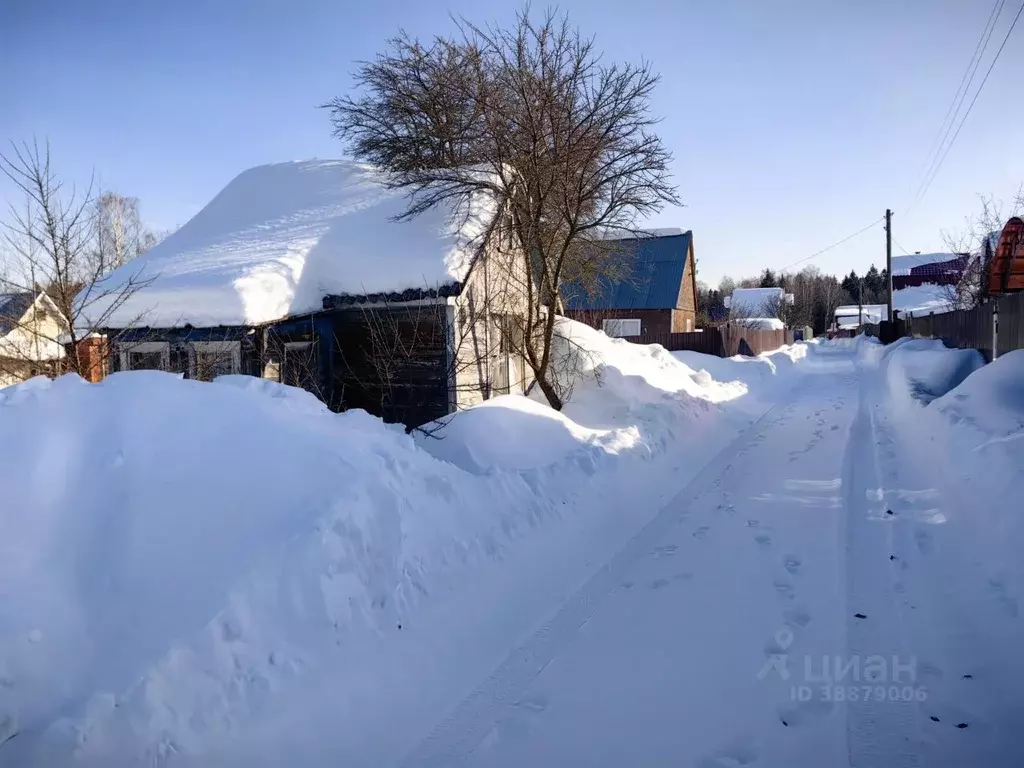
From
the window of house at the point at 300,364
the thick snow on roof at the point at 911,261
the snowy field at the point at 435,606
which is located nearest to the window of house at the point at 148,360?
the window of house at the point at 300,364

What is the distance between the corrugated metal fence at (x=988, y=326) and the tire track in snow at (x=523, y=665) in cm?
836

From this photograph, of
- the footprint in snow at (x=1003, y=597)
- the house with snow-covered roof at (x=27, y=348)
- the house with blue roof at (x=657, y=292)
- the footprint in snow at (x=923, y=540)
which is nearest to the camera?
the footprint in snow at (x=1003, y=597)

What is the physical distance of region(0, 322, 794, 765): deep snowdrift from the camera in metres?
3.18

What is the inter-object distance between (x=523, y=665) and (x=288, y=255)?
369 inches

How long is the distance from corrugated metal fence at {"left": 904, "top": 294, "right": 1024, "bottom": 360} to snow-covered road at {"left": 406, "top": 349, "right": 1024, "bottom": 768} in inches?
261

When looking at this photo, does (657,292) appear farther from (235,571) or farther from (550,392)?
(235,571)

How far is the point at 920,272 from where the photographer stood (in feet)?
223

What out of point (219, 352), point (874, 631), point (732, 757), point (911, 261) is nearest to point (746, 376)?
point (219, 352)

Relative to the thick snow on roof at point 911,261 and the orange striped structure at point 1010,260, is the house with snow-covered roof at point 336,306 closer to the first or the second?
the orange striped structure at point 1010,260

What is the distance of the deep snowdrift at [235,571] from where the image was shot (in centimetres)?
318

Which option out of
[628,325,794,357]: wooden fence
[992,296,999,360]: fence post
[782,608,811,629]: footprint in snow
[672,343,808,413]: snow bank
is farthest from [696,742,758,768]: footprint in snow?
[628,325,794,357]: wooden fence

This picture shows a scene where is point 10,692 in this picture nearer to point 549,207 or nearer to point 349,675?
point 349,675

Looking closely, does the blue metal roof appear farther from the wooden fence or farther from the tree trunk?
the tree trunk

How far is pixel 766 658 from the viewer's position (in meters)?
4.11
